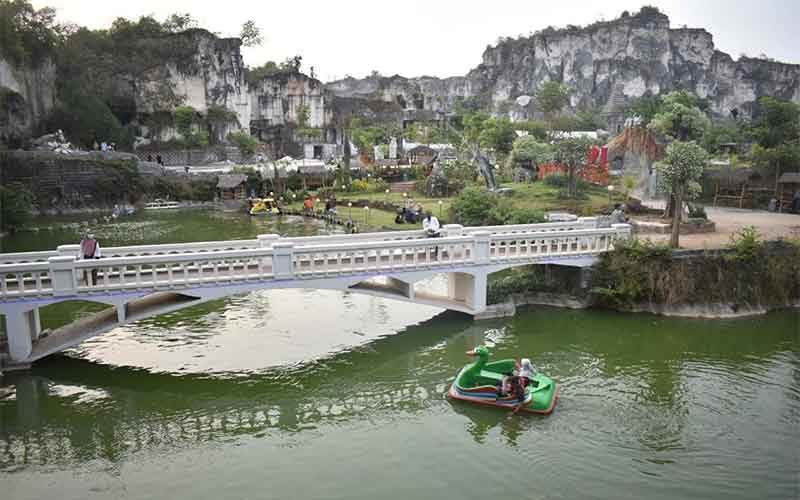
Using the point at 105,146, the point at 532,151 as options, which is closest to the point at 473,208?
the point at 532,151

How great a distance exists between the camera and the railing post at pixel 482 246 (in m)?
17.9

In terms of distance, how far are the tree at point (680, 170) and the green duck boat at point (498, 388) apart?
9.54 metres

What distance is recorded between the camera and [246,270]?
15758 mm

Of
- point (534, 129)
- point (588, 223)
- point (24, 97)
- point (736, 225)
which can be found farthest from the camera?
point (534, 129)

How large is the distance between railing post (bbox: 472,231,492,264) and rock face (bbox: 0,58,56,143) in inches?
1743

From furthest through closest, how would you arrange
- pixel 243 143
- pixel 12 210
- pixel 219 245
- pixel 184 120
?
1. pixel 243 143
2. pixel 184 120
3. pixel 12 210
4. pixel 219 245

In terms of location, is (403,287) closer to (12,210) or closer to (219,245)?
(219,245)

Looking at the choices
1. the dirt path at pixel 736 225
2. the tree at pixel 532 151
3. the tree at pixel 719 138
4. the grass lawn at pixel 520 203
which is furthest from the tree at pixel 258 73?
the dirt path at pixel 736 225

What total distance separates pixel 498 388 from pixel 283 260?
6277mm

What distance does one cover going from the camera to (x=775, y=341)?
17250mm

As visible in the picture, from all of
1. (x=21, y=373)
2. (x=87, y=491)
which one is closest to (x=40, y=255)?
(x=21, y=373)

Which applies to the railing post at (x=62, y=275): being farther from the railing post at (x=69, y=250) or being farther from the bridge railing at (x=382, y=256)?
the bridge railing at (x=382, y=256)

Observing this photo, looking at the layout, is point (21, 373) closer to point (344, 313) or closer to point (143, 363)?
point (143, 363)

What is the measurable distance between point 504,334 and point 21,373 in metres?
12.0
